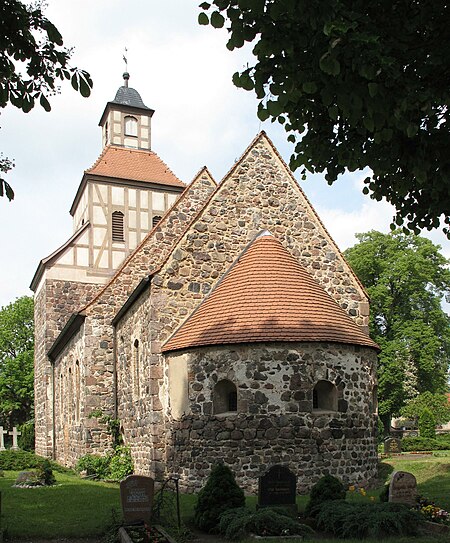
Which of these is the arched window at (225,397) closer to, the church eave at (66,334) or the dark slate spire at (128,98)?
the church eave at (66,334)

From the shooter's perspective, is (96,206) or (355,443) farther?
(96,206)

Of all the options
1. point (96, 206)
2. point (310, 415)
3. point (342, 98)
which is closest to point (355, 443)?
point (310, 415)

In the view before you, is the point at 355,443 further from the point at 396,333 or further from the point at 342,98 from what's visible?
the point at 396,333

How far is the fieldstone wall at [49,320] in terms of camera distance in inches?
1102

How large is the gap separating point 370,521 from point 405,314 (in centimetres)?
2810

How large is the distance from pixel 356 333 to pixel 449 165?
30.8 feet

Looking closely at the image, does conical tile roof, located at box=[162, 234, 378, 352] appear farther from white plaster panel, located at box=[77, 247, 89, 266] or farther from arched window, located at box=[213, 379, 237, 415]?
white plaster panel, located at box=[77, 247, 89, 266]

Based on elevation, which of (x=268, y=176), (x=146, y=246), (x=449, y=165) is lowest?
(x=449, y=165)

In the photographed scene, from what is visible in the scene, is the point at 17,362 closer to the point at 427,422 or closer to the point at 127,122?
the point at 127,122

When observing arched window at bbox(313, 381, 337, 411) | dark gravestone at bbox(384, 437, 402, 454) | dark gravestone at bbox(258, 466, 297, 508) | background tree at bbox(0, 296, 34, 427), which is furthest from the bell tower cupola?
dark gravestone at bbox(258, 466, 297, 508)

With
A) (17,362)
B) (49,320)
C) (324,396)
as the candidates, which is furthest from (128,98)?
(17,362)

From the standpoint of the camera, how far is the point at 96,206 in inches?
1130

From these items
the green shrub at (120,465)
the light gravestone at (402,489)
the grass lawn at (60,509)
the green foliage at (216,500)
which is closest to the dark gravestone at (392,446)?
the green shrub at (120,465)

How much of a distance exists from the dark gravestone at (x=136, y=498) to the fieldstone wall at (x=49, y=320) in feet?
60.0
